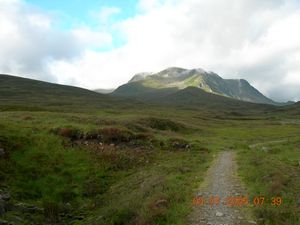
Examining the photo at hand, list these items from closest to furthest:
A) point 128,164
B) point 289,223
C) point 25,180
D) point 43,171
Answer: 1. point 289,223
2. point 25,180
3. point 43,171
4. point 128,164

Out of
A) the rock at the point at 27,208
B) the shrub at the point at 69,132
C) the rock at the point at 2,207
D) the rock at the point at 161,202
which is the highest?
the shrub at the point at 69,132

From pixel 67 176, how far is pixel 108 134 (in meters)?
12.1

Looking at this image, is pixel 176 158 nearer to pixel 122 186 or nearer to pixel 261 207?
pixel 122 186

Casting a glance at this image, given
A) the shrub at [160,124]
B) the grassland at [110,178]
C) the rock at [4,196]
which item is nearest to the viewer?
the grassland at [110,178]

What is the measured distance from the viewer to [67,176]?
25484 millimetres

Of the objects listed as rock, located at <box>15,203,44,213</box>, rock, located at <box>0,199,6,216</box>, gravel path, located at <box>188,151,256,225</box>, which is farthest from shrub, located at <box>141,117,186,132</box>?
rock, located at <box>0,199,6,216</box>

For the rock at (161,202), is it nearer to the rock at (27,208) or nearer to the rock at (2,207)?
the rock at (27,208)

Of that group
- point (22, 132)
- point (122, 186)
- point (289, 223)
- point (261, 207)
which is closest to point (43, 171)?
point (122, 186)

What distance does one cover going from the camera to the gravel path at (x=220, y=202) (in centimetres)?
1376
